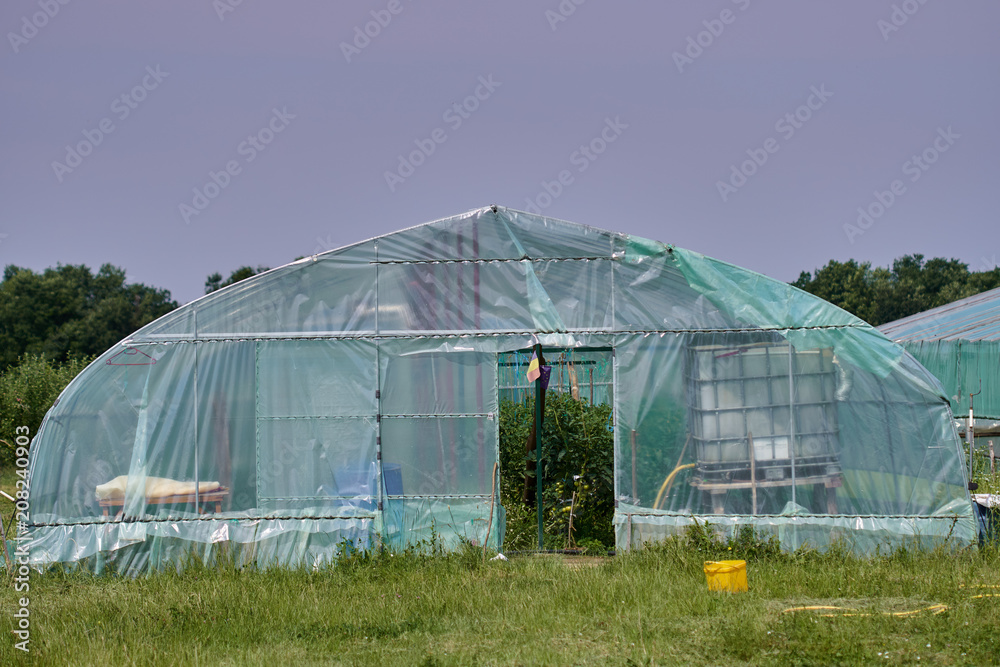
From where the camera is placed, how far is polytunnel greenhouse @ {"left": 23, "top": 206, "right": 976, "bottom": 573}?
8.41m

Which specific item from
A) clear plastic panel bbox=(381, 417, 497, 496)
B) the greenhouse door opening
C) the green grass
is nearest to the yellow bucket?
the green grass

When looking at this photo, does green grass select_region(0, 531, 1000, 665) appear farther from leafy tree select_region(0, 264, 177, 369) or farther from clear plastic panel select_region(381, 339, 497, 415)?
leafy tree select_region(0, 264, 177, 369)

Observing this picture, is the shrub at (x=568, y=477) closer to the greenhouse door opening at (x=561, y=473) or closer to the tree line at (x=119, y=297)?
the greenhouse door opening at (x=561, y=473)

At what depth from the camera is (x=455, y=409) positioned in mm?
8797

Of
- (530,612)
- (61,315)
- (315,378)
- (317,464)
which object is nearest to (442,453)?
(317,464)

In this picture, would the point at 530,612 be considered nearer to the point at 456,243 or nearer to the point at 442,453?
the point at 442,453

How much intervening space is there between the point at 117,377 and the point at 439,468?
11.6 ft

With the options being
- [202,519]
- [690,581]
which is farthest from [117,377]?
[690,581]

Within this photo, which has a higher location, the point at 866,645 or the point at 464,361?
the point at 464,361

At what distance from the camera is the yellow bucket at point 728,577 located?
707 centimetres

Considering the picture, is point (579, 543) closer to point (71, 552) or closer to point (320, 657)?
point (320, 657)

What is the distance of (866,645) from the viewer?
5.70 metres

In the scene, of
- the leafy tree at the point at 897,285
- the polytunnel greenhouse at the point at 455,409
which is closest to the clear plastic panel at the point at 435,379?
the polytunnel greenhouse at the point at 455,409

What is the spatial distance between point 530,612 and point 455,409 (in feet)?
8.70
